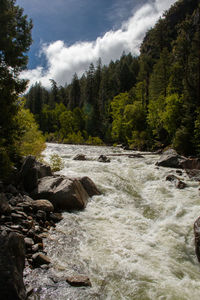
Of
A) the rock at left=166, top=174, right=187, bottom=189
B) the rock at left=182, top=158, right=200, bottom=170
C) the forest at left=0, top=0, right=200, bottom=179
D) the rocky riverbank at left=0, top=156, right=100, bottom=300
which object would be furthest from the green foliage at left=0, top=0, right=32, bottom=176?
the rock at left=182, top=158, right=200, bottom=170

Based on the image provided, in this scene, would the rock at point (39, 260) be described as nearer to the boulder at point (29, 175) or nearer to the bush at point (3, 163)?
the bush at point (3, 163)

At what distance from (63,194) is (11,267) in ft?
16.1

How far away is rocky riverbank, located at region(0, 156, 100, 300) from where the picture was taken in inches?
144

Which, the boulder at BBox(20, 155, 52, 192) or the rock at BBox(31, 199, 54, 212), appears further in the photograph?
the boulder at BBox(20, 155, 52, 192)

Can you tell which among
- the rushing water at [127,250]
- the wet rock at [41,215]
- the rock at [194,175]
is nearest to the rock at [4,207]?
the wet rock at [41,215]

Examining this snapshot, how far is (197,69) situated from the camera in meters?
26.6

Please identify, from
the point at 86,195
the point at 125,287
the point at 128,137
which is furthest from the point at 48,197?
the point at 128,137

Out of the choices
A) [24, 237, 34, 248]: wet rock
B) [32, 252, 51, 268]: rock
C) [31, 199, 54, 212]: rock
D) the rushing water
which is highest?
[31, 199, 54, 212]: rock

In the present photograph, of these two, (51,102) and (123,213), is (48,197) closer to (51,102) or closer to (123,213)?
(123,213)

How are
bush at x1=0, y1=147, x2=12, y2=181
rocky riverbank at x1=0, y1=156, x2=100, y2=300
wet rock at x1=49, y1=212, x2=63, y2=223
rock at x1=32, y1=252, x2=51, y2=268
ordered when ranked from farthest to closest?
bush at x1=0, y1=147, x2=12, y2=181
wet rock at x1=49, y1=212, x2=63, y2=223
rock at x1=32, y1=252, x2=51, y2=268
rocky riverbank at x1=0, y1=156, x2=100, y2=300

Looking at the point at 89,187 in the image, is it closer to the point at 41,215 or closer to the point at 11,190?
the point at 41,215

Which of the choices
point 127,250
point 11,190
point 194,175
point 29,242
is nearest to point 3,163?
point 11,190

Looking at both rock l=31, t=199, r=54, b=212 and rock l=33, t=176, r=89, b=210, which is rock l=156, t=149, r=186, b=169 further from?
rock l=31, t=199, r=54, b=212

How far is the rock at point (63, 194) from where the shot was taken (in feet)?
27.8
